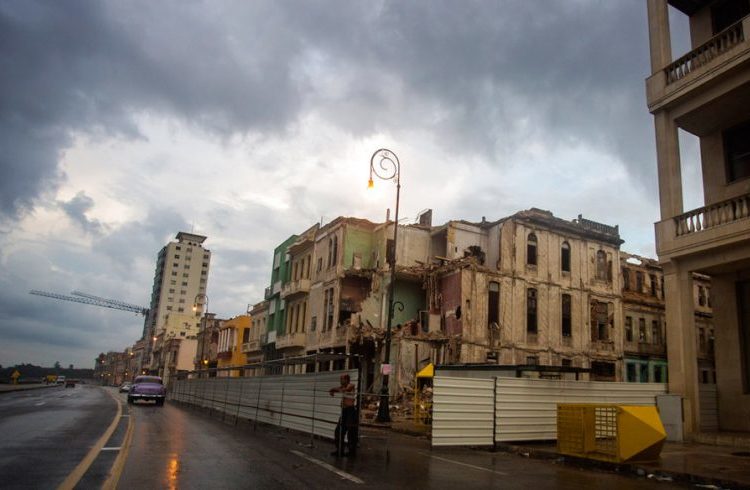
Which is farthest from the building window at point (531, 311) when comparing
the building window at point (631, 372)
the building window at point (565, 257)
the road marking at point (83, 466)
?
the road marking at point (83, 466)

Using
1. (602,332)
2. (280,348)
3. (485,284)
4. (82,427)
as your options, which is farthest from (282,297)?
(82,427)

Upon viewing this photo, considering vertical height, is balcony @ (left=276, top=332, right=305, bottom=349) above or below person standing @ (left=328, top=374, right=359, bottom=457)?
above

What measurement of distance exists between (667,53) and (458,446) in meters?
13.7

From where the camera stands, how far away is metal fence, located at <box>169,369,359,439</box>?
46.9ft

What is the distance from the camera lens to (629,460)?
11.3 m

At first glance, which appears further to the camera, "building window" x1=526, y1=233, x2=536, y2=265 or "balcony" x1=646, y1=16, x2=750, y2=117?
"building window" x1=526, y1=233, x2=536, y2=265

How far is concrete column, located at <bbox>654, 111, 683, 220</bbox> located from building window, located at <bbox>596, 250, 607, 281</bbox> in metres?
23.9

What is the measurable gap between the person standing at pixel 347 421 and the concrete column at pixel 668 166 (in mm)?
10861

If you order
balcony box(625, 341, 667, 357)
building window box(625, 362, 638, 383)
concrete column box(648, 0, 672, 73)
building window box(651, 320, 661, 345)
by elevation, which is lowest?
building window box(625, 362, 638, 383)

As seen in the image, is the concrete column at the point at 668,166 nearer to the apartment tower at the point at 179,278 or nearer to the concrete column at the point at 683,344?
the concrete column at the point at 683,344

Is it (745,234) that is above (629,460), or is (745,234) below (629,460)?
above

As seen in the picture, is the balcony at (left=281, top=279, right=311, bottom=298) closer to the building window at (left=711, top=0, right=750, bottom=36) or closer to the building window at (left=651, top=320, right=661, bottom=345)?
the building window at (left=651, top=320, right=661, bottom=345)

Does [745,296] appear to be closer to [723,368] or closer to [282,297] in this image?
[723,368]

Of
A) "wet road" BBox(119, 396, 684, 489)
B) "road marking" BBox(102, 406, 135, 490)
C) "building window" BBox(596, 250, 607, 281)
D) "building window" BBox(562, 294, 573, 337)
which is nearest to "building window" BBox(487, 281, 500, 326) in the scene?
"building window" BBox(562, 294, 573, 337)
